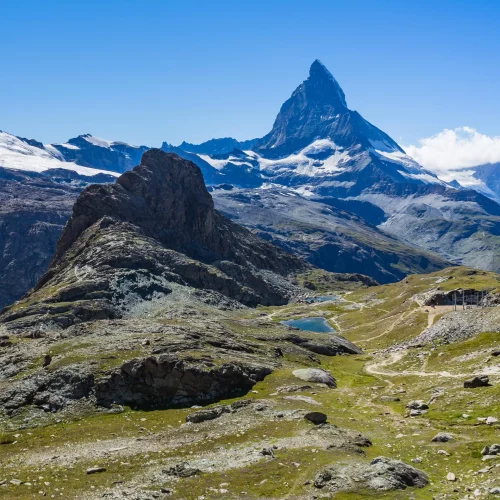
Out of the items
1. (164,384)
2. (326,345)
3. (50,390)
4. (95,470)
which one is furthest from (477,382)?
(326,345)

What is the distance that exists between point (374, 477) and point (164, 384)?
43.2 meters

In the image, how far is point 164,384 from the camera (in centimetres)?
7731

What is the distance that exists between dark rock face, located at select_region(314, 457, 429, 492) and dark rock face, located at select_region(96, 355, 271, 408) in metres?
37.3

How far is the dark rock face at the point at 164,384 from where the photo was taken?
75312 millimetres

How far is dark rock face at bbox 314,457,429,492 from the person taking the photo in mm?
39062

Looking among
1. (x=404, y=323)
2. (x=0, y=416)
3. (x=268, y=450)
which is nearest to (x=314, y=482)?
(x=268, y=450)

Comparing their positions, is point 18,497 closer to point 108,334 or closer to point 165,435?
point 165,435

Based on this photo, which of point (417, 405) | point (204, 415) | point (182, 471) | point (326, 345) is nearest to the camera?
point (182, 471)

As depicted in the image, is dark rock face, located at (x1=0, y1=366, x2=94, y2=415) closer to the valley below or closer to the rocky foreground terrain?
the rocky foreground terrain

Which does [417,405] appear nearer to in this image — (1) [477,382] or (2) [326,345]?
(1) [477,382]

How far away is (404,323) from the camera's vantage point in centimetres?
16712

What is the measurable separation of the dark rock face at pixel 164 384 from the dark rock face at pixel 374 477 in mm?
37345

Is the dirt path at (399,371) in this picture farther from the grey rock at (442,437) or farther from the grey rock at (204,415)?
the grey rock at (204,415)

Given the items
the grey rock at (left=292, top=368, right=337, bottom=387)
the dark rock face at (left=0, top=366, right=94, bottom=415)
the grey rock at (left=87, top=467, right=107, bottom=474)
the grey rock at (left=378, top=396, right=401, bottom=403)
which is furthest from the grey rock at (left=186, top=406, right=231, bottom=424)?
the grey rock at (left=292, top=368, right=337, bottom=387)
